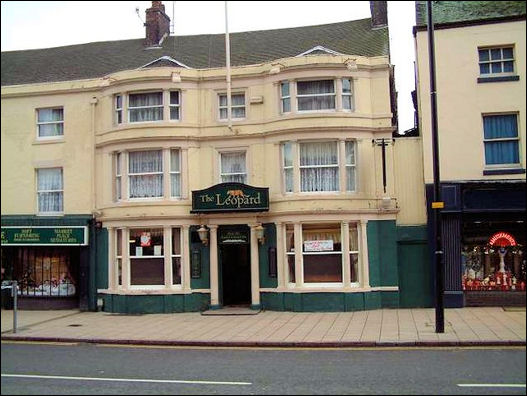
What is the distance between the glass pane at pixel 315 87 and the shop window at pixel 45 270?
31.8ft

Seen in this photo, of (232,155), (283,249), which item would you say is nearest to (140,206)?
(232,155)

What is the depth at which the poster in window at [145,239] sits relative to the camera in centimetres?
1983

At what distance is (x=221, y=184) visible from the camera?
19.0 meters

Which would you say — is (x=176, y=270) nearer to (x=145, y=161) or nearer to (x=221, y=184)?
(x=221, y=184)

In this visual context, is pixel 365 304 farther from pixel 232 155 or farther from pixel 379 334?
pixel 232 155

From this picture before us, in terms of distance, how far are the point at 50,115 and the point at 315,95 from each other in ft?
31.3

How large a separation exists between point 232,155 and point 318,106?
3316 millimetres

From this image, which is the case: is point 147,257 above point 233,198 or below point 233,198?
below

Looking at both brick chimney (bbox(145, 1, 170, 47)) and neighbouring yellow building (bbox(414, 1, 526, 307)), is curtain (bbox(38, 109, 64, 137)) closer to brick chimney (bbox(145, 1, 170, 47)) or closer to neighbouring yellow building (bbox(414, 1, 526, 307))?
brick chimney (bbox(145, 1, 170, 47))

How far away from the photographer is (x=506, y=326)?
12.7 metres

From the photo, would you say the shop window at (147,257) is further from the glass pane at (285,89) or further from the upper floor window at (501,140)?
the upper floor window at (501,140)

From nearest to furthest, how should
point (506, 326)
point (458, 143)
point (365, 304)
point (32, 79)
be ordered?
point (506, 326)
point (458, 143)
point (365, 304)
point (32, 79)

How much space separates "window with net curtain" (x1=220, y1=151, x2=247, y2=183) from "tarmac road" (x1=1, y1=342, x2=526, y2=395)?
26.0 feet

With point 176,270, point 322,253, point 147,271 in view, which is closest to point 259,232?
point 322,253
